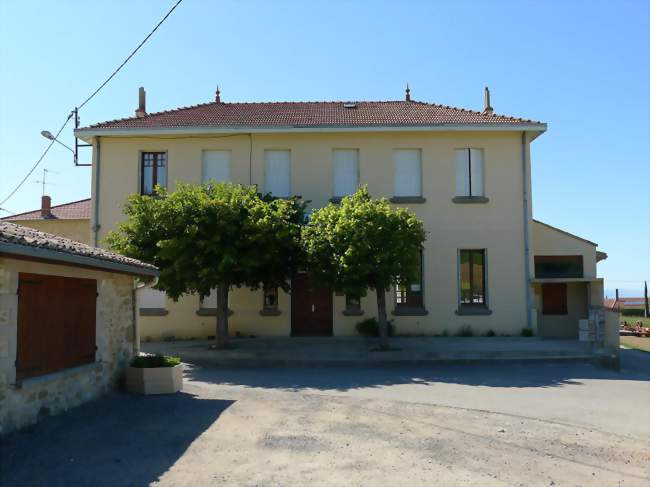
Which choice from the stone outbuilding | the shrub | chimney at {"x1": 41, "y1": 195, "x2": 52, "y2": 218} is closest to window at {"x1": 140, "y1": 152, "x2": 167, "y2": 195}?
chimney at {"x1": 41, "y1": 195, "x2": 52, "y2": 218}

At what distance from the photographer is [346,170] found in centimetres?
1850

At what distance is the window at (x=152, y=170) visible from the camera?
1861cm

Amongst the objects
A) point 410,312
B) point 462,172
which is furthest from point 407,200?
point 410,312

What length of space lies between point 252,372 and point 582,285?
39.6ft

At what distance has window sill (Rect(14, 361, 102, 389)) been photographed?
6770mm

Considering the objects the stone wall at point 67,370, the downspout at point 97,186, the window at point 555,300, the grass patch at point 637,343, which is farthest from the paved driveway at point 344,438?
the downspout at point 97,186

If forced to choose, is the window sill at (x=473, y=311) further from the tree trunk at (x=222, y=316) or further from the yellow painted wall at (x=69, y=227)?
the yellow painted wall at (x=69, y=227)

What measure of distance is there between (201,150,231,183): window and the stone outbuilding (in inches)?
346

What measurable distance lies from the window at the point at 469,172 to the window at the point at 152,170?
32.0 feet

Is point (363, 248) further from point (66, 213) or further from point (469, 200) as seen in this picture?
point (66, 213)

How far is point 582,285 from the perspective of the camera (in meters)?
18.9

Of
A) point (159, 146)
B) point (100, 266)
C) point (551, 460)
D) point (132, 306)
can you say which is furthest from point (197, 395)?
point (159, 146)

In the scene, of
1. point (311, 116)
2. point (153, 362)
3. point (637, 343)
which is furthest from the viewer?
point (637, 343)

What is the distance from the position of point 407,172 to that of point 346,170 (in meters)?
2.02
